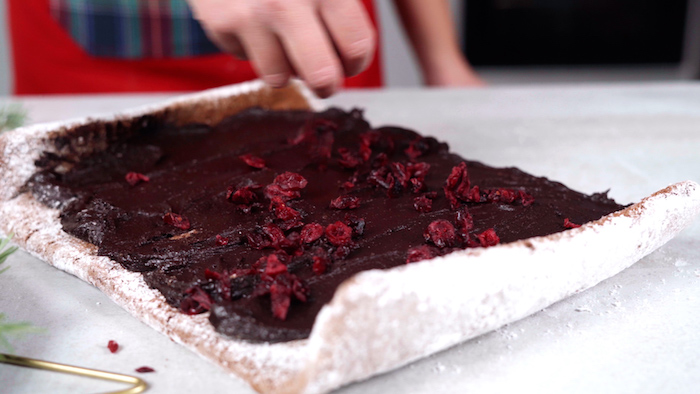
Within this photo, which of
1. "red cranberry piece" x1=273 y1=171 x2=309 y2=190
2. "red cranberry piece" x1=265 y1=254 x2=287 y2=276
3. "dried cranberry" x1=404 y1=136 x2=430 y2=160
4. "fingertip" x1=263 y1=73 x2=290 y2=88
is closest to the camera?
"red cranberry piece" x1=265 y1=254 x2=287 y2=276

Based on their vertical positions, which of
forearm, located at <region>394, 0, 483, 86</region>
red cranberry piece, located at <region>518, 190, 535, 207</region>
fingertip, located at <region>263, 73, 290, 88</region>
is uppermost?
fingertip, located at <region>263, 73, 290, 88</region>

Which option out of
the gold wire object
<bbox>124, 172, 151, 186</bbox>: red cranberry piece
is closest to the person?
<bbox>124, 172, 151, 186</bbox>: red cranberry piece

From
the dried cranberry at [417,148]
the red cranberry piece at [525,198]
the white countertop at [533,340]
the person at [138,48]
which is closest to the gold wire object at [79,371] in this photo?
the white countertop at [533,340]

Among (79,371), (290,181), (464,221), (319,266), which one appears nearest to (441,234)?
(464,221)

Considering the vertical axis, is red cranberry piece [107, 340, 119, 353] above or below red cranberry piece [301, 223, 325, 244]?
below

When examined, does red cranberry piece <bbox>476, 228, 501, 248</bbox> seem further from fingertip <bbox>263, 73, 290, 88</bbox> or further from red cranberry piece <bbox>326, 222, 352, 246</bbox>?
fingertip <bbox>263, 73, 290, 88</bbox>

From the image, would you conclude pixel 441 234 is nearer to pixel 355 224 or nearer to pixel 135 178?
pixel 355 224

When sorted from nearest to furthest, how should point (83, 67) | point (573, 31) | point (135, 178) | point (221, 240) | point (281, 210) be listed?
point (221, 240) < point (281, 210) < point (135, 178) < point (83, 67) < point (573, 31)

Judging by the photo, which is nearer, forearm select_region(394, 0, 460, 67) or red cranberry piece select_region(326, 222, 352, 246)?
red cranberry piece select_region(326, 222, 352, 246)
